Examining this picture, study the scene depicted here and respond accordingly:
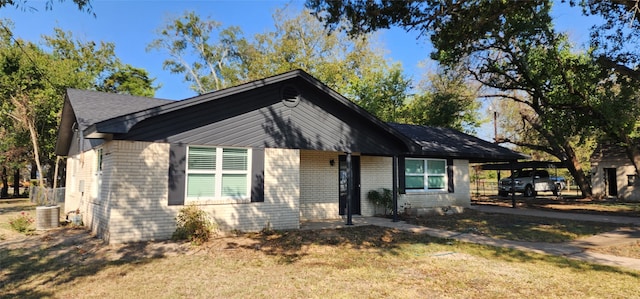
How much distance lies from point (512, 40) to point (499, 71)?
1.78 m

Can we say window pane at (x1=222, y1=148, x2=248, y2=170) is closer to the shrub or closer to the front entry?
the front entry

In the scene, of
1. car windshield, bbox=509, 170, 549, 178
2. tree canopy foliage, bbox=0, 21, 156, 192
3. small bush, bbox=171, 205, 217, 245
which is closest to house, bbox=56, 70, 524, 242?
small bush, bbox=171, 205, 217, 245

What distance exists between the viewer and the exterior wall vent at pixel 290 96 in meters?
10.9

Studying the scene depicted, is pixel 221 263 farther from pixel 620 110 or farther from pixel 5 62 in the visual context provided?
pixel 5 62

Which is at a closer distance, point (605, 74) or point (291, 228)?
point (291, 228)

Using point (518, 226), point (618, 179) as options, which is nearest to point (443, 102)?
point (618, 179)

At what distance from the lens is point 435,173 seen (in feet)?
52.3

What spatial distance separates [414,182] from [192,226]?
9524 mm

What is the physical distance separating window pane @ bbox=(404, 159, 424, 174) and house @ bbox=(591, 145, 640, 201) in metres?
18.5

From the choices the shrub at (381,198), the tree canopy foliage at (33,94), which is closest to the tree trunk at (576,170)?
the shrub at (381,198)

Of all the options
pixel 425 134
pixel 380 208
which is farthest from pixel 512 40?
pixel 380 208

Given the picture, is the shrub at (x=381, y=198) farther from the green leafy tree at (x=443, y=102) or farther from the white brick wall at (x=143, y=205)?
the green leafy tree at (x=443, y=102)

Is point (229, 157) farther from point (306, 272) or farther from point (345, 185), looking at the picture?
point (345, 185)

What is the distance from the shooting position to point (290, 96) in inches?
432
